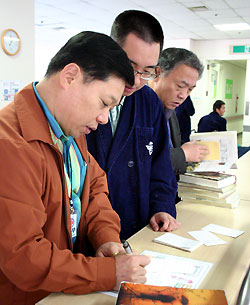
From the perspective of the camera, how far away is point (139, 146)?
1.69 meters

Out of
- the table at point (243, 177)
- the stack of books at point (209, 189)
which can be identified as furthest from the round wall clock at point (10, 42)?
the stack of books at point (209, 189)

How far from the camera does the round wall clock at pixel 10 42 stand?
4.71 meters

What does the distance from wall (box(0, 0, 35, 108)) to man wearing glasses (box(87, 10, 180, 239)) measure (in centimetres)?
358

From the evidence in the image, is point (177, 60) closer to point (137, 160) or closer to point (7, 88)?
point (137, 160)

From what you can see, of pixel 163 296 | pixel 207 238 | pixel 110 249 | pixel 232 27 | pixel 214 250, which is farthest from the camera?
pixel 232 27

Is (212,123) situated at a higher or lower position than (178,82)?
lower

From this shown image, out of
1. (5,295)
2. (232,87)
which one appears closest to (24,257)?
(5,295)

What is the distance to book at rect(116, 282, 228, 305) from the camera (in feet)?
3.19

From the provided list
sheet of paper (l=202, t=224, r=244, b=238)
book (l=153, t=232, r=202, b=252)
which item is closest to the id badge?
book (l=153, t=232, r=202, b=252)

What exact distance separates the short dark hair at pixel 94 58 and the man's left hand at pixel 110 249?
558 mm

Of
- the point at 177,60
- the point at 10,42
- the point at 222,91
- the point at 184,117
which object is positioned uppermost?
the point at 10,42

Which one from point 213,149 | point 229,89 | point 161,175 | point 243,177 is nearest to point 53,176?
point 161,175

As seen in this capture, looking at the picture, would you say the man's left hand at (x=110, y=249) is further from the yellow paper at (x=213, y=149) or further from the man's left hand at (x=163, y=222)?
the yellow paper at (x=213, y=149)

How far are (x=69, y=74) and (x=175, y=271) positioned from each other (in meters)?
0.75
